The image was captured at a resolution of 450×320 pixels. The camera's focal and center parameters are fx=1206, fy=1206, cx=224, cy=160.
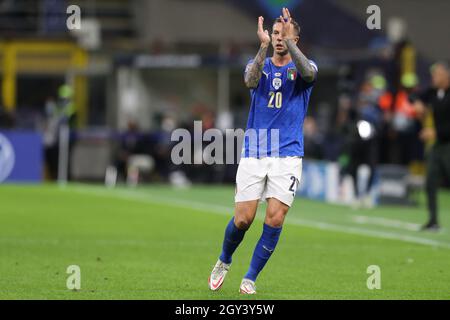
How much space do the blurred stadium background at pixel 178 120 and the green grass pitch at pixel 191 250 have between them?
0.28ft

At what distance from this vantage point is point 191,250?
14.9 m

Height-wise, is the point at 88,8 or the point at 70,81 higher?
the point at 88,8

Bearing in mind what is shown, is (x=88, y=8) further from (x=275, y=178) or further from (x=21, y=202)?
(x=275, y=178)

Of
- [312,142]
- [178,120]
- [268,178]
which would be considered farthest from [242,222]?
[178,120]

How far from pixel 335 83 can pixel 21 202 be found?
14453 millimetres

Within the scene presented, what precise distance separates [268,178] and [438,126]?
7417mm

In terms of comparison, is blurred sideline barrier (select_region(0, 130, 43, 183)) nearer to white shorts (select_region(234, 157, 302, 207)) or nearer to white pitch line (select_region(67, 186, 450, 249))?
white pitch line (select_region(67, 186, 450, 249))

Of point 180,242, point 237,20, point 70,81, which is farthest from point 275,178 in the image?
point 237,20

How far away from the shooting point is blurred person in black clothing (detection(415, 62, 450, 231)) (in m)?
17.4

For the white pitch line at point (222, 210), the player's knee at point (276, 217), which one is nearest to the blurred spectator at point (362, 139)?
the white pitch line at point (222, 210)

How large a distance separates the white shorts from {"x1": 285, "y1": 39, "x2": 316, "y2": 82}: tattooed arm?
30.4 inches

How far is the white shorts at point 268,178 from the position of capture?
35.0 feet

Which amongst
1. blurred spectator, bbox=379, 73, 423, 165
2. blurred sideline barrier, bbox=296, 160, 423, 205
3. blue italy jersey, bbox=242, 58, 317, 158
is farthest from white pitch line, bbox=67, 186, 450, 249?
blurred spectator, bbox=379, 73, 423, 165
